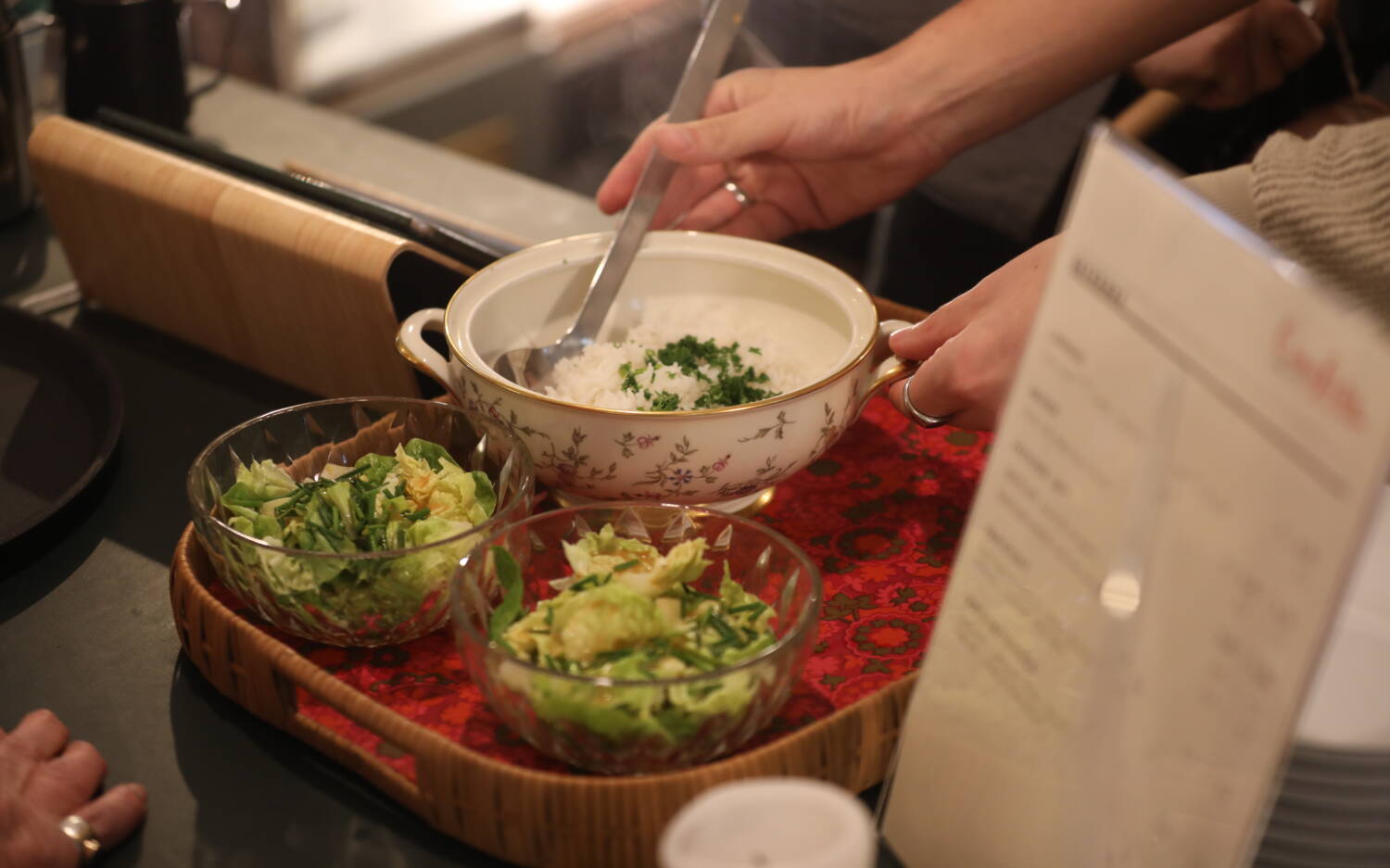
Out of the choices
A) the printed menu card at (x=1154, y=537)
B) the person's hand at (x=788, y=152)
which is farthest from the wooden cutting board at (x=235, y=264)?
the printed menu card at (x=1154, y=537)

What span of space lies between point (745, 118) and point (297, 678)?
2.43ft

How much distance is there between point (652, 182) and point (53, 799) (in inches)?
29.3

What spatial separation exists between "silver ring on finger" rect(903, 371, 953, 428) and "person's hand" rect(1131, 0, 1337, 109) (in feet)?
2.44

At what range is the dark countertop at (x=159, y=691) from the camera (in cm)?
74

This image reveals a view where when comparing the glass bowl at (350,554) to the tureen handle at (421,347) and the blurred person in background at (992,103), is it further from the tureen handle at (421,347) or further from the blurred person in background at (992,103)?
the blurred person in background at (992,103)

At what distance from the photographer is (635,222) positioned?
1151 mm

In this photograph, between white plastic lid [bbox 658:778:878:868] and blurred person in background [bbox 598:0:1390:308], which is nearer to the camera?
white plastic lid [bbox 658:778:878:868]

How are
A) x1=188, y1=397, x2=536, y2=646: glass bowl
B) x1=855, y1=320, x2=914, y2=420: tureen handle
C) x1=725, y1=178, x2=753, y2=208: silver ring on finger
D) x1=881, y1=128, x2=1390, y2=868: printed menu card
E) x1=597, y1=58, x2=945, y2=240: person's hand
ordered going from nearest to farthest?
1. x1=881, y1=128, x2=1390, y2=868: printed menu card
2. x1=188, y1=397, x2=536, y2=646: glass bowl
3. x1=855, y1=320, x2=914, y2=420: tureen handle
4. x1=597, y1=58, x2=945, y2=240: person's hand
5. x1=725, y1=178, x2=753, y2=208: silver ring on finger

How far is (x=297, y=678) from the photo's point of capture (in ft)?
2.49

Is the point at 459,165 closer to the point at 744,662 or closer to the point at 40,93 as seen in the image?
the point at 40,93

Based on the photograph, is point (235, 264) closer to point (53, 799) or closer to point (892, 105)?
point (53, 799)

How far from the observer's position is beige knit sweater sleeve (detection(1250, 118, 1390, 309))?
82cm

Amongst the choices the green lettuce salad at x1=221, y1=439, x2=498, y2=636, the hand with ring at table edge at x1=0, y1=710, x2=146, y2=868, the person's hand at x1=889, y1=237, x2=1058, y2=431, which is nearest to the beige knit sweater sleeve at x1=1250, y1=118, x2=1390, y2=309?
the person's hand at x1=889, y1=237, x2=1058, y2=431

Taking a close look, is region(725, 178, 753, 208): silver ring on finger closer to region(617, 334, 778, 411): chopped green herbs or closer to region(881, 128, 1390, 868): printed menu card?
region(617, 334, 778, 411): chopped green herbs
